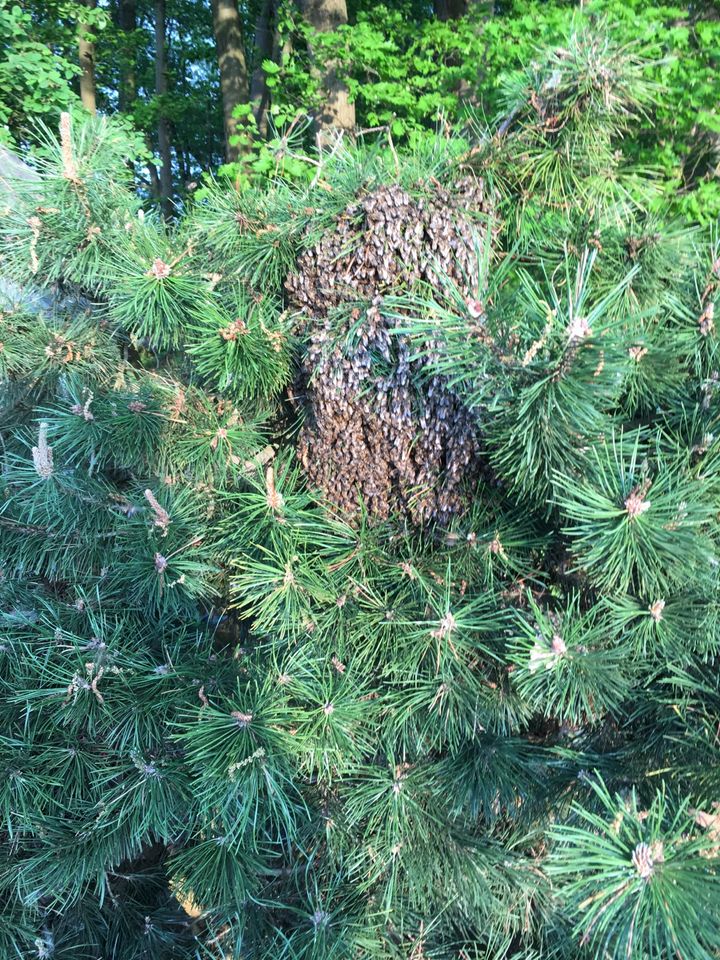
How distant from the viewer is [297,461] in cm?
153

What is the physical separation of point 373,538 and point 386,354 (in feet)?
1.20

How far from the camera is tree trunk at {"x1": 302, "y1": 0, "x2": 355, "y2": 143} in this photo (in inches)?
136

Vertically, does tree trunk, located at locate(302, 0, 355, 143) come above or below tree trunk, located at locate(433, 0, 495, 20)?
below

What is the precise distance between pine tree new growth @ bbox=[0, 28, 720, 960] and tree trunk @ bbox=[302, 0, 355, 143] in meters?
2.05

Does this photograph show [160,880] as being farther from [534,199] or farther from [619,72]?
[619,72]

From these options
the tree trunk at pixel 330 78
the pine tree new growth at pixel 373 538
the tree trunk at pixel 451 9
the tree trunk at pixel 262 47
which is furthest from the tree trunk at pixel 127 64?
the pine tree new growth at pixel 373 538

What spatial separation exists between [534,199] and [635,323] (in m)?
0.33

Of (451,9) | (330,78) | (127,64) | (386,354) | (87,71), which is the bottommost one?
(386,354)

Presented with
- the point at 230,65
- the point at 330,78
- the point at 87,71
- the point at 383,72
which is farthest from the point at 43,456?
the point at 87,71

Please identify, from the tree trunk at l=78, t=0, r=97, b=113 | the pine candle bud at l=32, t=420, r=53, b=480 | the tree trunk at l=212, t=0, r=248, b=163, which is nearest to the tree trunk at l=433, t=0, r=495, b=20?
the tree trunk at l=212, t=0, r=248, b=163

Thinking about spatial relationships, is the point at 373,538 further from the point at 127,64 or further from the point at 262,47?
the point at 127,64

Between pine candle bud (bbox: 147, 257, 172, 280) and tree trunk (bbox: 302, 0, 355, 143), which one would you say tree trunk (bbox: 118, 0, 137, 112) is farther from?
pine candle bud (bbox: 147, 257, 172, 280)

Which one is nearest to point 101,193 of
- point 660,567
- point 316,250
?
point 316,250

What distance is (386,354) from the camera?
127 cm
